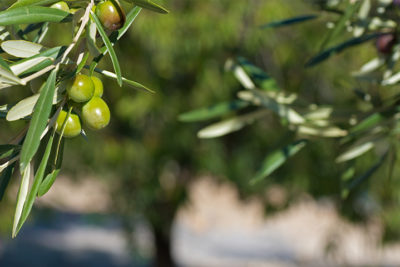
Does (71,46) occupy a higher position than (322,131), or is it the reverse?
(71,46)

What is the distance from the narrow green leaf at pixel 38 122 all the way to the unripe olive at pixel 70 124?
2.0 inches

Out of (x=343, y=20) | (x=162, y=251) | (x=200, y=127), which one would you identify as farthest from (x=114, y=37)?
(x=162, y=251)

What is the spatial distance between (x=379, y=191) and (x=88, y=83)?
4081mm

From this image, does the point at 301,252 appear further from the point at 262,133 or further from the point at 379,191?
the point at 262,133

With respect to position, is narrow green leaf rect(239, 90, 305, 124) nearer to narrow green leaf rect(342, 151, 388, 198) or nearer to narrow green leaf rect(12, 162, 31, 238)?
narrow green leaf rect(342, 151, 388, 198)

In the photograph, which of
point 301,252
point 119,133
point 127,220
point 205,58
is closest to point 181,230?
point 301,252

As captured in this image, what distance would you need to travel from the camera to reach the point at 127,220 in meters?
4.56

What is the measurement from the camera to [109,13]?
1.73 feet

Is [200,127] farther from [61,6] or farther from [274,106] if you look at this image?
[61,6]

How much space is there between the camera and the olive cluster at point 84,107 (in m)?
0.52

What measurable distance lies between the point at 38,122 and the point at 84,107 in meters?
0.09

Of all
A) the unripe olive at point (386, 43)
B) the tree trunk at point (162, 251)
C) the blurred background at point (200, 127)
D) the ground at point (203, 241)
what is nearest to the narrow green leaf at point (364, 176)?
the unripe olive at point (386, 43)

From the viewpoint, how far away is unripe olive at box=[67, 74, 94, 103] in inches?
20.5

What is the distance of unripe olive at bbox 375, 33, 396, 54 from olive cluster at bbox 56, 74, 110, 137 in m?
0.52
